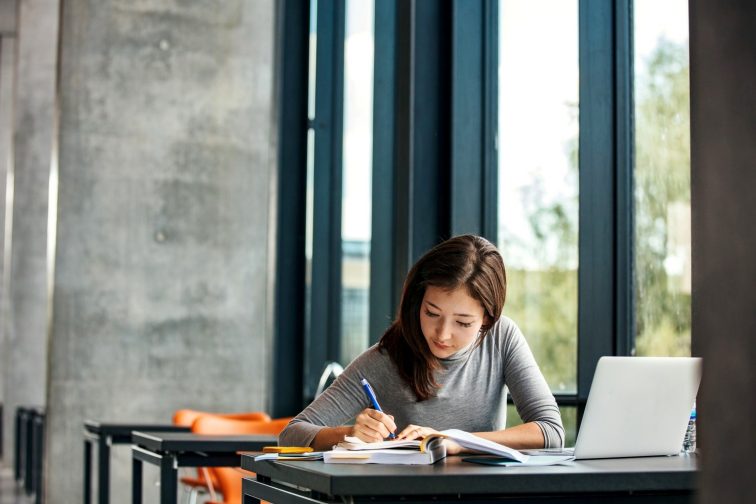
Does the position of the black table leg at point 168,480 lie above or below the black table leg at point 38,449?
above

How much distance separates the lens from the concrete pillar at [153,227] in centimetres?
609

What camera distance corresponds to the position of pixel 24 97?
11.6 m

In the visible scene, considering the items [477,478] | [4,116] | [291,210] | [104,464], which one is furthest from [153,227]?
[4,116]

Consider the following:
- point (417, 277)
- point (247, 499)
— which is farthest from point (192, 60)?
point (247, 499)

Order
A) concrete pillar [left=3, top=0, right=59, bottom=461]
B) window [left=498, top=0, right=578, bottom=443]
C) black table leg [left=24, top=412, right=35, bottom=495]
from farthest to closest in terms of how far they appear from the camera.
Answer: concrete pillar [left=3, top=0, right=59, bottom=461] → black table leg [left=24, top=412, right=35, bottom=495] → window [left=498, top=0, right=578, bottom=443]

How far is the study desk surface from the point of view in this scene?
161cm

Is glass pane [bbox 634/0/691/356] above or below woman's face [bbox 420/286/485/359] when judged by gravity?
above

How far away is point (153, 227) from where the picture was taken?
20.4ft

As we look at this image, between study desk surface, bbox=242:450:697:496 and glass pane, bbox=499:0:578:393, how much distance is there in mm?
1813

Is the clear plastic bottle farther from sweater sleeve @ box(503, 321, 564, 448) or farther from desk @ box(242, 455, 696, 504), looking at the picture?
desk @ box(242, 455, 696, 504)

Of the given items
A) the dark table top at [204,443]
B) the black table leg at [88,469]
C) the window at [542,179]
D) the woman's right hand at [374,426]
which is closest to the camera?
the woman's right hand at [374,426]

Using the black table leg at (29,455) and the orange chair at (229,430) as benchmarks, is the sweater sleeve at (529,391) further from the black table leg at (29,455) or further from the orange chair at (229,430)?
the black table leg at (29,455)

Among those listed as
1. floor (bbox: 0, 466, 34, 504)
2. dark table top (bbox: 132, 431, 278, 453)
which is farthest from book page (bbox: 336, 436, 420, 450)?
floor (bbox: 0, 466, 34, 504)

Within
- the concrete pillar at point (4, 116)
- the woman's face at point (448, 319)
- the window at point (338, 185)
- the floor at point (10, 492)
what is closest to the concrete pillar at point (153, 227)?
the window at point (338, 185)
